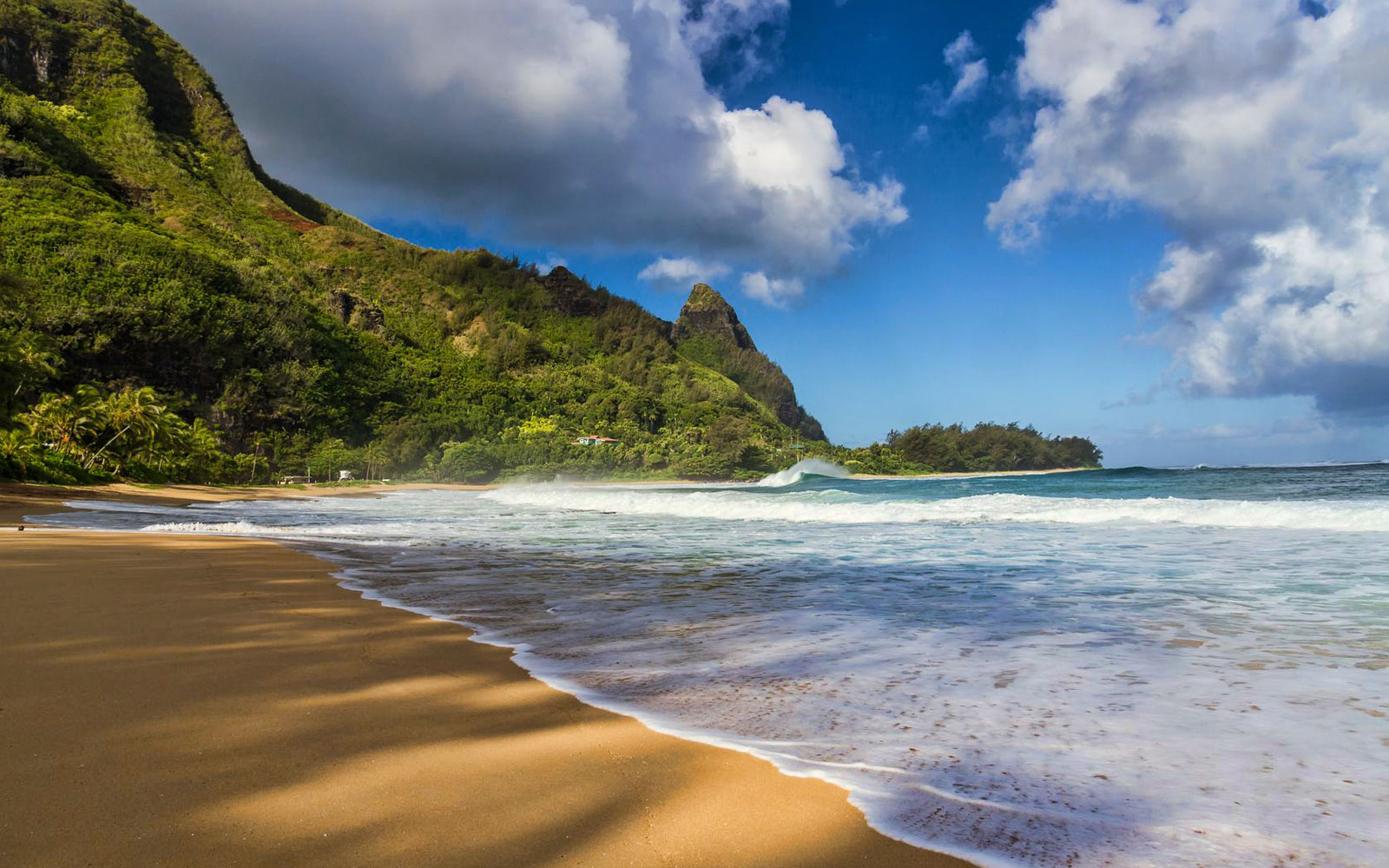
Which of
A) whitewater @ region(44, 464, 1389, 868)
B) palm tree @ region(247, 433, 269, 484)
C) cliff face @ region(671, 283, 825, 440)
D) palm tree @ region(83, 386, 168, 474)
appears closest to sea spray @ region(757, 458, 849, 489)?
palm tree @ region(247, 433, 269, 484)

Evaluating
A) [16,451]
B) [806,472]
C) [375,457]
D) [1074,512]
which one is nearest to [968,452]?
[806,472]

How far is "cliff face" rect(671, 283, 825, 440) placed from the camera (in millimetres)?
163500

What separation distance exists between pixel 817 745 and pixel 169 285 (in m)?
78.5

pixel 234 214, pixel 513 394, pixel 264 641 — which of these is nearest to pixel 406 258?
pixel 234 214

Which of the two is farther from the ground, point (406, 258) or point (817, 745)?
point (406, 258)

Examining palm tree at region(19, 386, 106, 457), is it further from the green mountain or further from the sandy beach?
the sandy beach

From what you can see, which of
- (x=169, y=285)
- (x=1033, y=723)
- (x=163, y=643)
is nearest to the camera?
(x=1033, y=723)

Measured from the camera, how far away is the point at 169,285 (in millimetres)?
61344

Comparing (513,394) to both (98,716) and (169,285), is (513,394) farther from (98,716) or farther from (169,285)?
(98,716)

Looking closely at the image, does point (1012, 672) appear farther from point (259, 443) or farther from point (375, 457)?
point (259, 443)

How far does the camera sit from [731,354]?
171 m

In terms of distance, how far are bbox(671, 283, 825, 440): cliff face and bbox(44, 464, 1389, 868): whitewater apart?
153 meters

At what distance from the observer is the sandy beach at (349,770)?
1.43 meters

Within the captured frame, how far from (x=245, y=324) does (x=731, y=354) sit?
11784 cm
